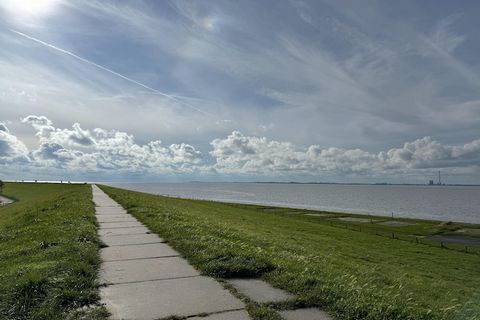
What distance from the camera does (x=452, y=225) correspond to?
232ft

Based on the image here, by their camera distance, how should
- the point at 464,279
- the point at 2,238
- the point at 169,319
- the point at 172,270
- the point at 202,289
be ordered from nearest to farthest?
the point at 169,319
the point at 202,289
the point at 172,270
the point at 2,238
the point at 464,279

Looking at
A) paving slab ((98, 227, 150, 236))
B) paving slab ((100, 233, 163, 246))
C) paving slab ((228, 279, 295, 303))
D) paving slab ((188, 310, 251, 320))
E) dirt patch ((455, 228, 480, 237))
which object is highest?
paving slab ((98, 227, 150, 236))

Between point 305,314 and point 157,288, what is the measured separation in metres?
2.51

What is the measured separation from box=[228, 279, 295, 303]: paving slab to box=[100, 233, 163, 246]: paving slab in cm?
475

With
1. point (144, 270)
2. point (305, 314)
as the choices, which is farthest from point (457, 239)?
point (305, 314)

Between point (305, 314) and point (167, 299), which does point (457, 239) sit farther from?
point (167, 299)

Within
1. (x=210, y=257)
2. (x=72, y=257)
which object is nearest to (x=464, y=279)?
(x=210, y=257)

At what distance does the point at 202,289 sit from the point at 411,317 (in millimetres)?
3128

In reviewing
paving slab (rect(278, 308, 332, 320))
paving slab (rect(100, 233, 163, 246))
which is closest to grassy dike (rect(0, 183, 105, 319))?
paving slab (rect(100, 233, 163, 246))

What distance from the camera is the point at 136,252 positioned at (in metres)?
8.97

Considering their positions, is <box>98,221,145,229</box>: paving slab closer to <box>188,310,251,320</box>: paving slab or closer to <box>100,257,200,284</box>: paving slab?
<box>100,257,200,284</box>: paving slab

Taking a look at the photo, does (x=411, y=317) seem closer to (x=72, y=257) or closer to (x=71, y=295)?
(x=71, y=295)

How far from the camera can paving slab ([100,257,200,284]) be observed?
6.65m

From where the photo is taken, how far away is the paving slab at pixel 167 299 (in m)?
4.98
